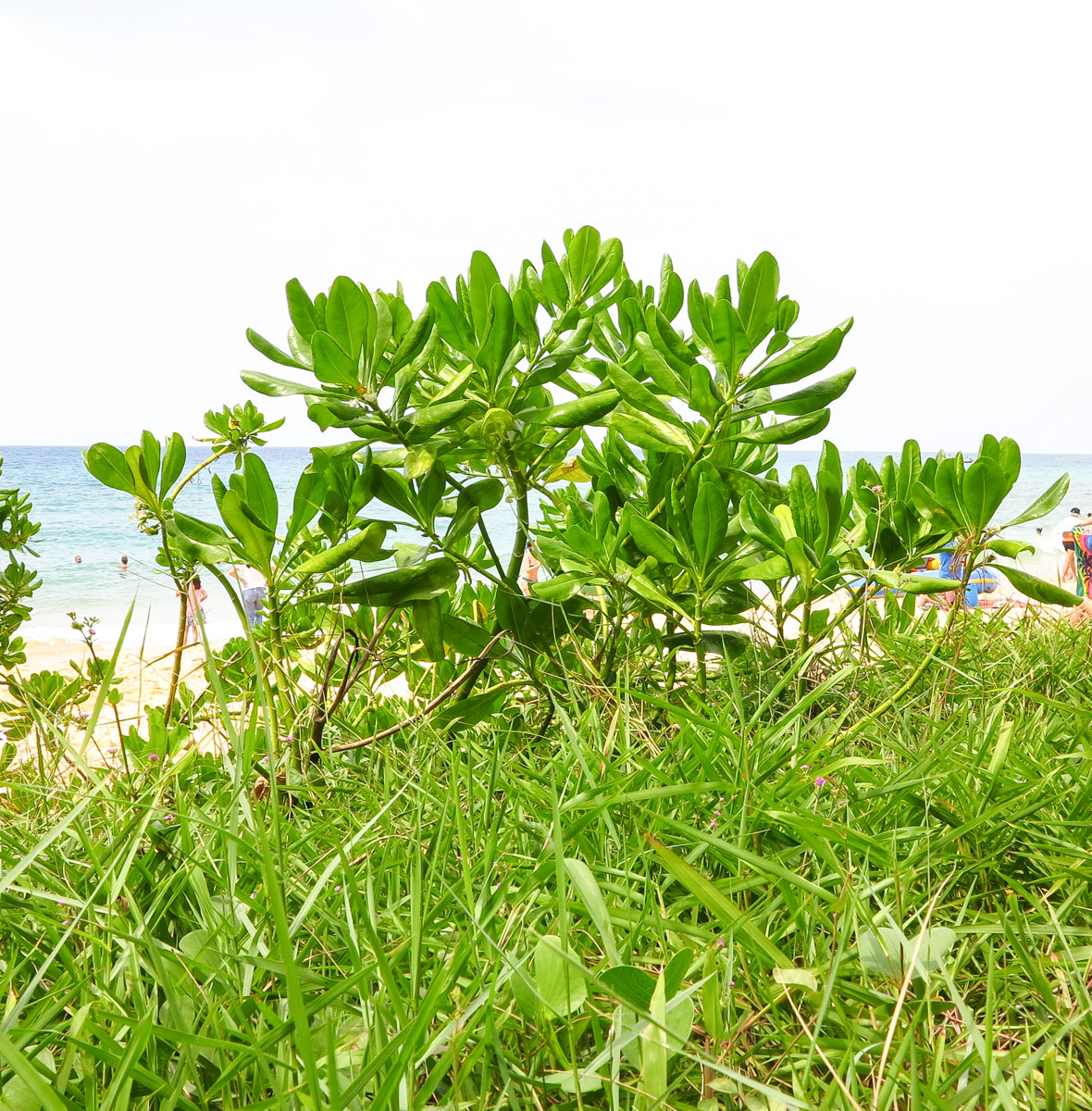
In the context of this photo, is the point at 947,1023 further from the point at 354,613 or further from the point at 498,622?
the point at 354,613

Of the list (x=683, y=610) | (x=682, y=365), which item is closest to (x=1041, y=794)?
(x=683, y=610)

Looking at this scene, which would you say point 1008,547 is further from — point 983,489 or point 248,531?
point 248,531

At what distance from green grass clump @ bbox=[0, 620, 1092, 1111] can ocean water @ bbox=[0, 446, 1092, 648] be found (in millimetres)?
571

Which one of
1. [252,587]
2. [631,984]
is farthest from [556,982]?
[252,587]

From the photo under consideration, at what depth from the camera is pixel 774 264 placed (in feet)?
3.72

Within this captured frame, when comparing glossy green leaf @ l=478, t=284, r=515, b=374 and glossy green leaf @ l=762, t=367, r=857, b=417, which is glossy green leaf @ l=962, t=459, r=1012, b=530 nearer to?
glossy green leaf @ l=762, t=367, r=857, b=417

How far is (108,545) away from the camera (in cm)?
2167

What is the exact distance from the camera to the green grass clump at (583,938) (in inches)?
20.5

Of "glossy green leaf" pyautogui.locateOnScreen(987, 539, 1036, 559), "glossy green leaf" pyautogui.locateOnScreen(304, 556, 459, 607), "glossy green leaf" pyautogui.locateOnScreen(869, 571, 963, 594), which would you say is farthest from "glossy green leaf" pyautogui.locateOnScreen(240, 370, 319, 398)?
"glossy green leaf" pyautogui.locateOnScreen(987, 539, 1036, 559)

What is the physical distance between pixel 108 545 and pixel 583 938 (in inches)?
932

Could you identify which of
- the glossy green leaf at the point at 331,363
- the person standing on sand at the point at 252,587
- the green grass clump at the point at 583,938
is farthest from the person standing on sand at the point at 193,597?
the glossy green leaf at the point at 331,363

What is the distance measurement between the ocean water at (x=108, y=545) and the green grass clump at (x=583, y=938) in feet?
1.87

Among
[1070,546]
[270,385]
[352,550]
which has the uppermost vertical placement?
[270,385]

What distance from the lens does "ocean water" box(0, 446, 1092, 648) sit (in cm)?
991
